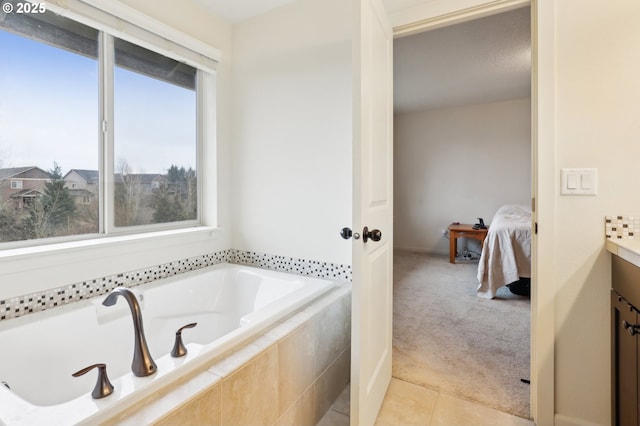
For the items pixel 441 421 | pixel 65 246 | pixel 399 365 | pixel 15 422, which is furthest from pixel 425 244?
pixel 15 422

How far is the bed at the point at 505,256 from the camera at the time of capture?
2992 mm

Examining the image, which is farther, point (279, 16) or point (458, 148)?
point (458, 148)

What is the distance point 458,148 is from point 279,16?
13.4 ft

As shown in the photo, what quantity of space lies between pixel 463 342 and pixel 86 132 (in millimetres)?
2828

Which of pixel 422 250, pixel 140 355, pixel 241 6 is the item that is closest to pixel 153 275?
pixel 140 355

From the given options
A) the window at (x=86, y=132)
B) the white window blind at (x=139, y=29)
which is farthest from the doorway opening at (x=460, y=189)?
the window at (x=86, y=132)

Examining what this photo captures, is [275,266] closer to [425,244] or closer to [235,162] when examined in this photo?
[235,162]

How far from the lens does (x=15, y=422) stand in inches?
30.4

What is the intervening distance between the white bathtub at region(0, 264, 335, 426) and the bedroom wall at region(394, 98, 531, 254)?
4.14 m

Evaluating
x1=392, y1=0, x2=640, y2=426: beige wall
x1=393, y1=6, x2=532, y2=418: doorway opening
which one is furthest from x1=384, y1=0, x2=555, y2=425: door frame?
x1=393, y1=6, x2=532, y2=418: doorway opening

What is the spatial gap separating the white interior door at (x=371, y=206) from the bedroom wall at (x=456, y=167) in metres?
4.10

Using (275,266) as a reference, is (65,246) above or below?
above

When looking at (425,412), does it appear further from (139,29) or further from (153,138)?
(139,29)

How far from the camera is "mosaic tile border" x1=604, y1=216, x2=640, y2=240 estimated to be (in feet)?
4.19
